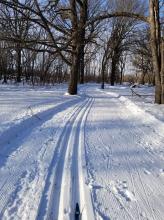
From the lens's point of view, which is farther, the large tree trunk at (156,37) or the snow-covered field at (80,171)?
the large tree trunk at (156,37)

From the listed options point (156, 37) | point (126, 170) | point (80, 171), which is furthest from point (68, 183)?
point (156, 37)

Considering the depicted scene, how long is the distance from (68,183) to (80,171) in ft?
2.15

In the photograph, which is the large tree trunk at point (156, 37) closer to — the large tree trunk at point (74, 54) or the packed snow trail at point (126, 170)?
the large tree trunk at point (74, 54)

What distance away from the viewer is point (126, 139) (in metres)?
8.66

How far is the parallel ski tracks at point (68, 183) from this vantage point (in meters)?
4.12

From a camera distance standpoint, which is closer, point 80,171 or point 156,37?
point 80,171

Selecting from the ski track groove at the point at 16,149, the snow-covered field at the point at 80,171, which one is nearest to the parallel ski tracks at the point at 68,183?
the snow-covered field at the point at 80,171

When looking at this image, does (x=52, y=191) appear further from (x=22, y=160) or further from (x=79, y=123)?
(x=79, y=123)

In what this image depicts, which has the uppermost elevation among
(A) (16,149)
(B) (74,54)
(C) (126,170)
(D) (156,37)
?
(D) (156,37)

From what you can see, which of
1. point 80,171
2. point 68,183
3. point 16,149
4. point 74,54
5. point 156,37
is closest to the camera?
point 68,183

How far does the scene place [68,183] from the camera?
505 cm

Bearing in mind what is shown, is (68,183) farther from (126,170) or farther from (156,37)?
(156,37)

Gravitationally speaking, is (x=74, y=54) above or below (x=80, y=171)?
above

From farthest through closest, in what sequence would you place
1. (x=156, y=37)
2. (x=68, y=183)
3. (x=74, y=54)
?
(x=74, y=54), (x=156, y=37), (x=68, y=183)
